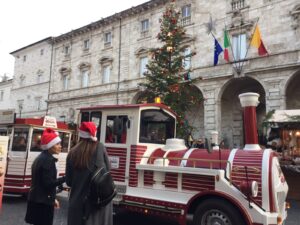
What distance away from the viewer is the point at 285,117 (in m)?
14.0

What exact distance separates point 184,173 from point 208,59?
17039 millimetres

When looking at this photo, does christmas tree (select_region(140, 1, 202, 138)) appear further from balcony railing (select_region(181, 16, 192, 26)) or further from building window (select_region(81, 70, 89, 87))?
building window (select_region(81, 70, 89, 87))

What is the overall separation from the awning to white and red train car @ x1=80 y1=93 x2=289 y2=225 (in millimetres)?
7707

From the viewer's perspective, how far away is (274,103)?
1861cm

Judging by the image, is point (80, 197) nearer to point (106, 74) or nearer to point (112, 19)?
point (106, 74)

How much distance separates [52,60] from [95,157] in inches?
1330

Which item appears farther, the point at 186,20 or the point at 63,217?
the point at 186,20

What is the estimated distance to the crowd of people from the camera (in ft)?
12.2

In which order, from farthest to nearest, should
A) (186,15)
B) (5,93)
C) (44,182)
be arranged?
(5,93)
(186,15)
(44,182)

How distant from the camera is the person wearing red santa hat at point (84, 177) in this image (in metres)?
3.70

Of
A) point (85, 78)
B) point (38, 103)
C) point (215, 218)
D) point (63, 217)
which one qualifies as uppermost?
point (85, 78)

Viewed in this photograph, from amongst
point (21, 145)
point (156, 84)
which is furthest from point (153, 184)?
point (156, 84)

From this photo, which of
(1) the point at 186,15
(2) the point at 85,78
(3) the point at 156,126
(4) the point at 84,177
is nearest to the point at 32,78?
(2) the point at 85,78

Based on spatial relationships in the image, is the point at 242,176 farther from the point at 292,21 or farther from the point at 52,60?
the point at 52,60
